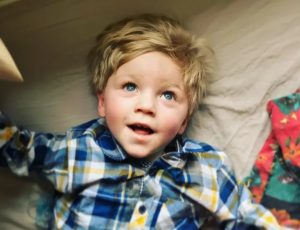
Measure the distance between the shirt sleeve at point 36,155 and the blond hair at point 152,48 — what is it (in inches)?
6.0

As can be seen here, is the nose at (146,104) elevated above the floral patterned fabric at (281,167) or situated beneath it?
elevated above

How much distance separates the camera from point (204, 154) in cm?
100

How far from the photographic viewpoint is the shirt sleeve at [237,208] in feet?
3.09

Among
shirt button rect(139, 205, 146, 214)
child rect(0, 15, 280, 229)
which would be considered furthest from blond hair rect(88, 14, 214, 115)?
shirt button rect(139, 205, 146, 214)

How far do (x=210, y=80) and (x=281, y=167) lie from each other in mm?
236

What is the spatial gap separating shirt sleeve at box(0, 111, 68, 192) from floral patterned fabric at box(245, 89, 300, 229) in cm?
38

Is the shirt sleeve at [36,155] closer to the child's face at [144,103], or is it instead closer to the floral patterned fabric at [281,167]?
the child's face at [144,103]

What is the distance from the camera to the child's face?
2.95 feet

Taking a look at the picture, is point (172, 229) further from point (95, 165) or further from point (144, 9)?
point (144, 9)

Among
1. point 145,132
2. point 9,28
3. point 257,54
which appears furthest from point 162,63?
point 9,28

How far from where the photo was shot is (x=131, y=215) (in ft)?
3.11

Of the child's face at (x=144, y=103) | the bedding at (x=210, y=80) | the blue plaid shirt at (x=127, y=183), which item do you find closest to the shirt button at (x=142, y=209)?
the blue plaid shirt at (x=127, y=183)

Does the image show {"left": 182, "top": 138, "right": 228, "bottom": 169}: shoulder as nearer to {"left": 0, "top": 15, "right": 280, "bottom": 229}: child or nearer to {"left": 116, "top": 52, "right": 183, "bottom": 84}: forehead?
{"left": 0, "top": 15, "right": 280, "bottom": 229}: child

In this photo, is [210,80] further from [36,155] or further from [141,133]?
[36,155]
